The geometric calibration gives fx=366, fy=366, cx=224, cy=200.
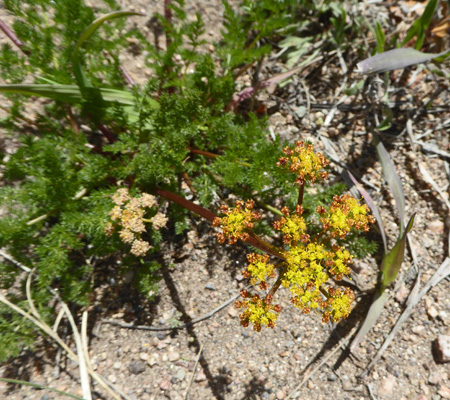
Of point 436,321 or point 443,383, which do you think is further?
point 436,321

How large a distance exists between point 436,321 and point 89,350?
329 centimetres

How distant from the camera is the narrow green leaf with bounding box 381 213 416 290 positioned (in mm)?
3068

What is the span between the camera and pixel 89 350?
3.43 meters

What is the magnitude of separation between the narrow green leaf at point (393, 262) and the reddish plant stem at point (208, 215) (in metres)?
1.10

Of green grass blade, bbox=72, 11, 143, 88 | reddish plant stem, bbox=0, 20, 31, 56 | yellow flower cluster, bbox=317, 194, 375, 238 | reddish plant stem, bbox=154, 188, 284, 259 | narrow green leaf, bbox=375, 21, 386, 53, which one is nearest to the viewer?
yellow flower cluster, bbox=317, 194, 375, 238

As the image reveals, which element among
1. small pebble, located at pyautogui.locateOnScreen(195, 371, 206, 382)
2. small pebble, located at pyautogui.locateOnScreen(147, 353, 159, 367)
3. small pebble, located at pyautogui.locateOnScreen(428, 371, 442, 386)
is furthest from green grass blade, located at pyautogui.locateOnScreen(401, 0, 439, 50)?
small pebble, located at pyautogui.locateOnScreen(147, 353, 159, 367)

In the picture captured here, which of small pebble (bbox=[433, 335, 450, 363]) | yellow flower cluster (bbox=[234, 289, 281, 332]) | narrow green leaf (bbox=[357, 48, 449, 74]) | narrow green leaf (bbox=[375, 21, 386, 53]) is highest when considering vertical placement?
narrow green leaf (bbox=[375, 21, 386, 53])

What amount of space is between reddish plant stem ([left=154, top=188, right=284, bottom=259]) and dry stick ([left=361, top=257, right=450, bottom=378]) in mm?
1589

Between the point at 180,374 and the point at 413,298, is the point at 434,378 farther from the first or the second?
the point at 180,374

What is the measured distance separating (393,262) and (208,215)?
1.69m

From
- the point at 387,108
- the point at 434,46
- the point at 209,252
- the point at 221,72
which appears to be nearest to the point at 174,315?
the point at 209,252

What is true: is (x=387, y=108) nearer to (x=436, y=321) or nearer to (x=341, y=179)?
(x=341, y=179)

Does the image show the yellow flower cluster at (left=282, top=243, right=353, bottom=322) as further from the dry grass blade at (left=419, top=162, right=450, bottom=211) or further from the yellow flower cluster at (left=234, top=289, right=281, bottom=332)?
the dry grass blade at (left=419, top=162, right=450, bottom=211)

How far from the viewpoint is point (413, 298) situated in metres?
3.52
